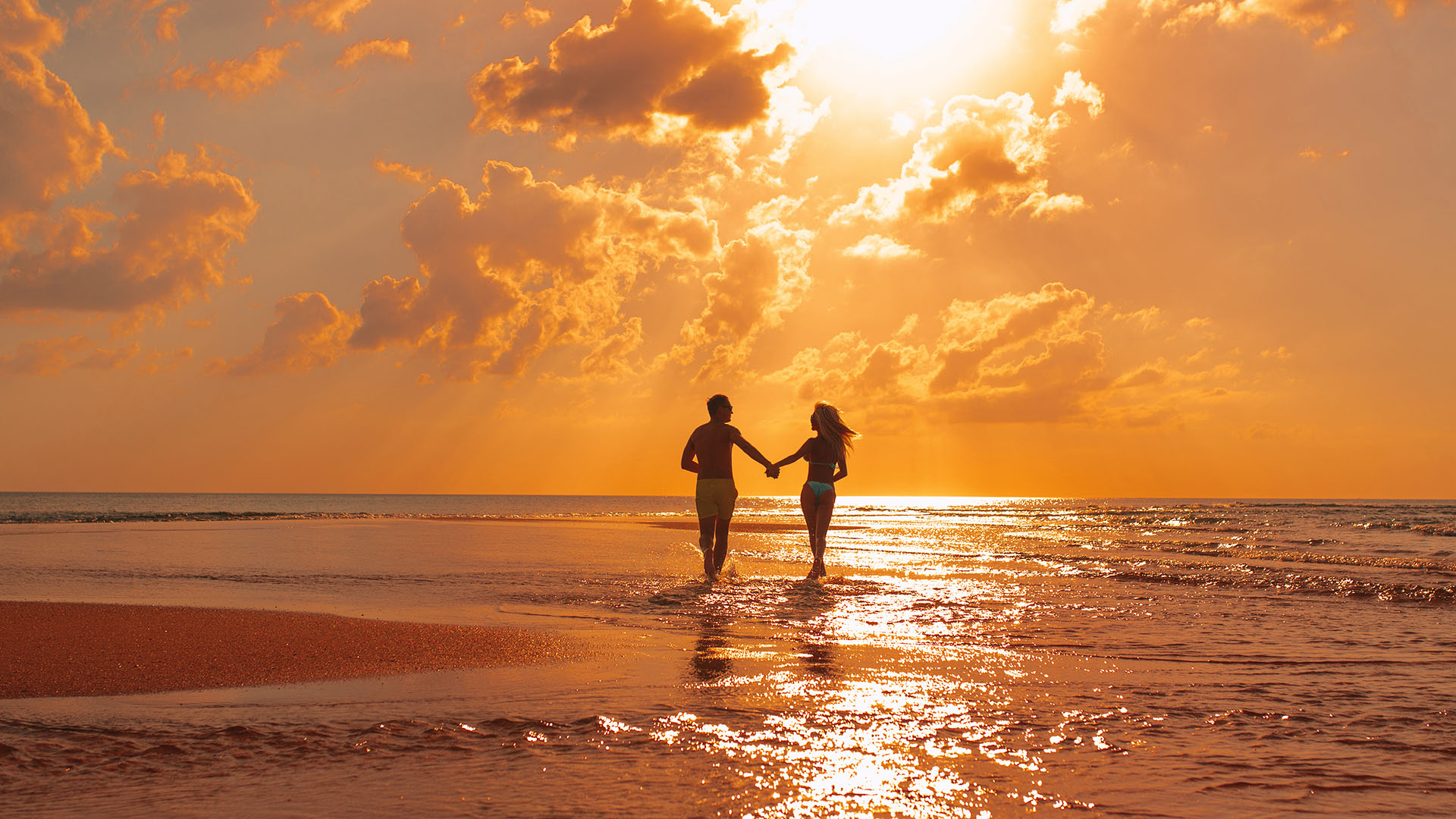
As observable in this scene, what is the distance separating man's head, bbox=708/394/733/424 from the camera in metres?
12.1

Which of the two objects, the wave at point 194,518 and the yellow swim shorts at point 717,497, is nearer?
the yellow swim shorts at point 717,497

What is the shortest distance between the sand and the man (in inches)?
186

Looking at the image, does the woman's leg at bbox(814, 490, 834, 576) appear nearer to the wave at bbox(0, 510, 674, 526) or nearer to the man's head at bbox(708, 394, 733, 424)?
the man's head at bbox(708, 394, 733, 424)

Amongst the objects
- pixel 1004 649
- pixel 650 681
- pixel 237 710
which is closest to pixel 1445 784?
pixel 1004 649

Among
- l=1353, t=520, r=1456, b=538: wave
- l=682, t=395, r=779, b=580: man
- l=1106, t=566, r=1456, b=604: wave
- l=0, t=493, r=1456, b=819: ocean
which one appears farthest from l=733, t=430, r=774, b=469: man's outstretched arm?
l=1353, t=520, r=1456, b=538: wave

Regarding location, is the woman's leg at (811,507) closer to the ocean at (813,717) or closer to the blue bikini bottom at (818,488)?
the blue bikini bottom at (818,488)

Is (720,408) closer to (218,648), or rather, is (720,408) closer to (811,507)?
(811,507)

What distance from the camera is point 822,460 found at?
12.7 m

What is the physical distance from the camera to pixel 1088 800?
127 inches

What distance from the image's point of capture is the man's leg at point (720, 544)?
11.8 metres

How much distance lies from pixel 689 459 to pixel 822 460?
180cm

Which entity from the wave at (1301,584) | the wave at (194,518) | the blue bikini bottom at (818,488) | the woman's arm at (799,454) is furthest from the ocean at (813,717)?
the wave at (194,518)

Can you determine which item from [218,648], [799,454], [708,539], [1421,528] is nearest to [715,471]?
[708,539]

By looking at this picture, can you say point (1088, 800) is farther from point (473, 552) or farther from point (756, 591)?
point (473, 552)
